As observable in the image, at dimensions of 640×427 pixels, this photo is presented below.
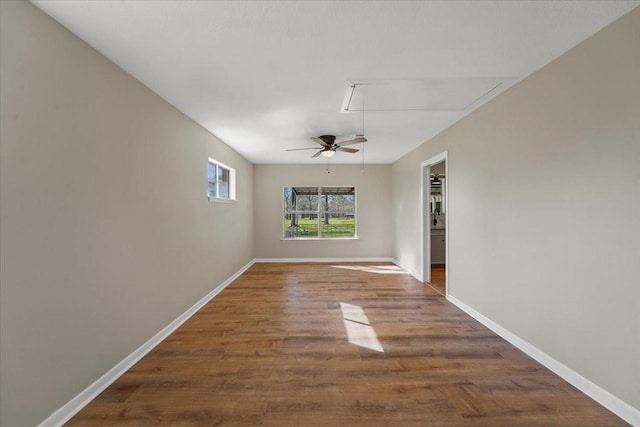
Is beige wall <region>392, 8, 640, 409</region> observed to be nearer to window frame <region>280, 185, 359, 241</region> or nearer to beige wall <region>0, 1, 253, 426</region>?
beige wall <region>0, 1, 253, 426</region>

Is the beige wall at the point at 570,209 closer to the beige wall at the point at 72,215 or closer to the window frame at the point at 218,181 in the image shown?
the beige wall at the point at 72,215

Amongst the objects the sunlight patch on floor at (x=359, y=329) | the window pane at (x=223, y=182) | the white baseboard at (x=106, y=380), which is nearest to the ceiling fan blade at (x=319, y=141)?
the window pane at (x=223, y=182)

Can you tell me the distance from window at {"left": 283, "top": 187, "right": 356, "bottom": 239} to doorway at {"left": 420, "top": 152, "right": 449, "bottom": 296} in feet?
6.18

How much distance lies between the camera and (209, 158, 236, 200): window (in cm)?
442

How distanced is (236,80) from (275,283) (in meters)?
3.41

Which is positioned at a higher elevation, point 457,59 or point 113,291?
point 457,59

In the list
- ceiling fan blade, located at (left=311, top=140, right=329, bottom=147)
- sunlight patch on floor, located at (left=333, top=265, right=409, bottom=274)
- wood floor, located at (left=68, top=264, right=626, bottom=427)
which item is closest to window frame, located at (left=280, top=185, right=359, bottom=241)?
sunlight patch on floor, located at (left=333, top=265, right=409, bottom=274)

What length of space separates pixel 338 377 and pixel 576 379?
1676mm

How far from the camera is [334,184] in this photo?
6973 mm

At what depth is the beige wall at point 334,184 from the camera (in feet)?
22.6

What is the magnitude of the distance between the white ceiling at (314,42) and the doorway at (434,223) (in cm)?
191

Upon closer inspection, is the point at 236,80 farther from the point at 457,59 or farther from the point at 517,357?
the point at 517,357

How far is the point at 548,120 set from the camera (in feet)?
7.28

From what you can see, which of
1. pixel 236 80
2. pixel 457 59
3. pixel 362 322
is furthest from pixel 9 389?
pixel 457 59
